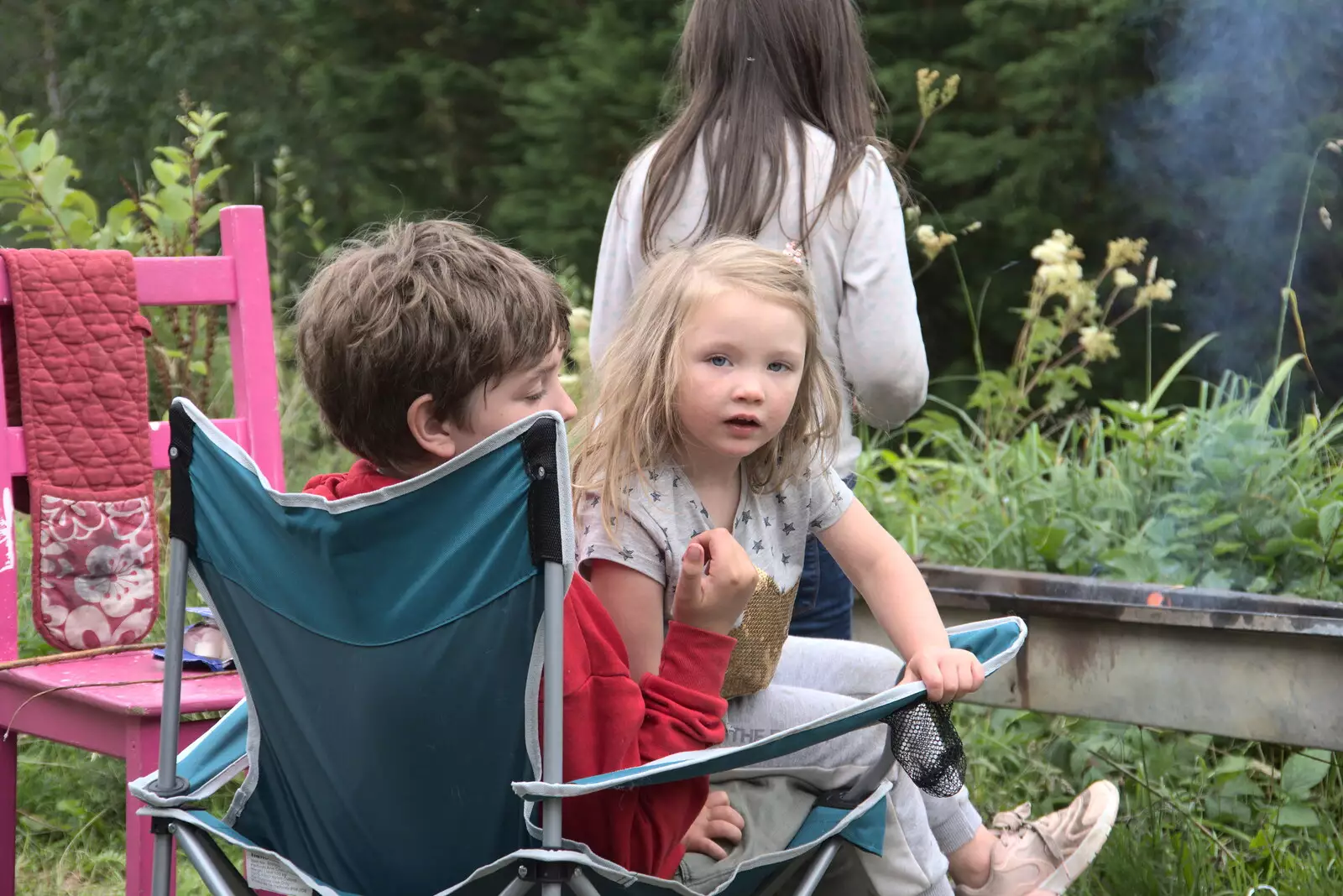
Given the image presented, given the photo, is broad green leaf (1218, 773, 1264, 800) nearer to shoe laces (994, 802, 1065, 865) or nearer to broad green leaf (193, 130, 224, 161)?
shoe laces (994, 802, 1065, 865)

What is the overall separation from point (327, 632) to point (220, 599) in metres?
0.20

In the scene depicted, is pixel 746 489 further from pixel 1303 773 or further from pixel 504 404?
pixel 1303 773

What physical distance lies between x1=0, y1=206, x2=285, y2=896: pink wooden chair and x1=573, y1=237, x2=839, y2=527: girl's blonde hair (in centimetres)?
60

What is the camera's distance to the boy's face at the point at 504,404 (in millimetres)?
→ 1600

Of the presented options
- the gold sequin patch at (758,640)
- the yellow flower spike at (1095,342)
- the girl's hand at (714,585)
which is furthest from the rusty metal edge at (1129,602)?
the yellow flower spike at (1095,342)

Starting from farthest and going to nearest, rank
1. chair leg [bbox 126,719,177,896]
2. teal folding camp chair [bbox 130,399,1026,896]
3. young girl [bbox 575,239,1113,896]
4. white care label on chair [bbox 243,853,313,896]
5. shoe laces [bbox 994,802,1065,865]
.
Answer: shoe laces [bbox 994,802,1065,865], chair leg [bbox 126,719,177,896], young girl [bbox 575,239,1113,896], white care label on chair [bbox 243,853,313,896], teal folding camp chair [bbox 130,399,1026,896]

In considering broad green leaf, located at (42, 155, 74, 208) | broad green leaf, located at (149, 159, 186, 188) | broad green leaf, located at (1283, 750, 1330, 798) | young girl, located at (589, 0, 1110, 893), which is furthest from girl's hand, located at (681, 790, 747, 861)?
broad green leaf, located at (42, 155, 74, 208)

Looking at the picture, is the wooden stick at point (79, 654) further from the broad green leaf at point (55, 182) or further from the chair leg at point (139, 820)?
the broad green leaf at point (55, 182)

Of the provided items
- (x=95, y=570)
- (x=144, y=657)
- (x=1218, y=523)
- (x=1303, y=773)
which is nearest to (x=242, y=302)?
(x=95, y=570)

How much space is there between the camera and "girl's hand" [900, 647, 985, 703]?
166 centimetres

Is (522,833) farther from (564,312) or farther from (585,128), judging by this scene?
(585,128)

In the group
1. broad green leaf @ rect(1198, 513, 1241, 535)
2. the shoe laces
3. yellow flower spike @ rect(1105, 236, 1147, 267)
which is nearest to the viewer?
the shoe laces

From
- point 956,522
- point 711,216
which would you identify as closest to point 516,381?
point 711,216

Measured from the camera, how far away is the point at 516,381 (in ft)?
5.29
